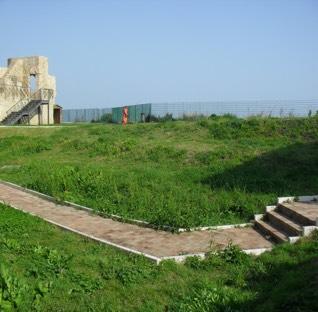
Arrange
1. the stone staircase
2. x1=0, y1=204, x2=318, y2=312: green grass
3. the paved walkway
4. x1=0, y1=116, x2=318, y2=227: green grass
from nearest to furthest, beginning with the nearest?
1. x1=0, y1=204, x2=318, y2=312: green grass
2. the paved walkway
3. x1=0, y1=116, x2=318, y2=227: green grass
4. the stone staircase

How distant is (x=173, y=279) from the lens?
675cm

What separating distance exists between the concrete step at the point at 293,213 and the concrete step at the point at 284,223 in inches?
3.2

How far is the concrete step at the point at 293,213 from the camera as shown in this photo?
838 centimetres

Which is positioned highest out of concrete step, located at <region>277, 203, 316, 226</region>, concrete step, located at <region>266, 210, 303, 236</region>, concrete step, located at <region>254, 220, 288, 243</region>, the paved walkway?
concrete step, located at <region>277, 203, 316, 226</region>

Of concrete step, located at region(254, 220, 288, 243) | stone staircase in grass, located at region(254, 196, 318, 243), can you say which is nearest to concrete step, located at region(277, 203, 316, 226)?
stone staircase in grass, located at region(254, 196, 318, 243)

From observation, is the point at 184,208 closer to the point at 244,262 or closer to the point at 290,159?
the point at 244,262

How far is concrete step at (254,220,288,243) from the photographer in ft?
27.3

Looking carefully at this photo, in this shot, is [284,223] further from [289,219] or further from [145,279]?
Result: [145,279]

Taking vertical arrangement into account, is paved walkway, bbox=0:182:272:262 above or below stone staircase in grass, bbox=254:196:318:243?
below

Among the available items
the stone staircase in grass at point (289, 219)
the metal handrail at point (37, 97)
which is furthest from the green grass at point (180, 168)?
the metal handrail at point (37, 97)

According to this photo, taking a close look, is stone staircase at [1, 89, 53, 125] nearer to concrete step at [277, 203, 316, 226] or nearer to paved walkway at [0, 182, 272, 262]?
paved walkway at [0, 182, 272, 262]

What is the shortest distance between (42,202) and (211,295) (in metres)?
7.18

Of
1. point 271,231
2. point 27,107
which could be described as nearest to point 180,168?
point 271,231

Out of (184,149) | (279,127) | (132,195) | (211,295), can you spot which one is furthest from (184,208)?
(279,127)
